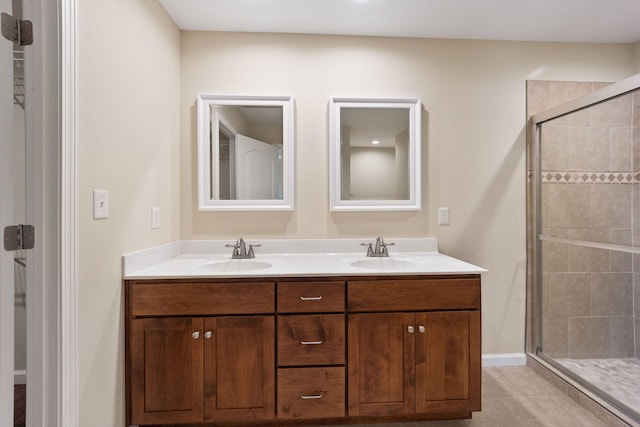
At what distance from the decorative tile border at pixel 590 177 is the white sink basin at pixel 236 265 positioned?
202 cm

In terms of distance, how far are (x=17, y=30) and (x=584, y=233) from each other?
120 inches

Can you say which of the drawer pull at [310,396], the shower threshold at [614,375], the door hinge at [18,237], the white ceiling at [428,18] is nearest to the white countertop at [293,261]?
the door hinge at [18,237]

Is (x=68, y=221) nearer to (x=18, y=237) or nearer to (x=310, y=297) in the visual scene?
(x=18, y=237)

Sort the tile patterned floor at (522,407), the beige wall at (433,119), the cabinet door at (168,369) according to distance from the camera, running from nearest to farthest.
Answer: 1. the cabinet door at (168,369)
2. the tile patterned floor at (522,407)
3. the beige wall at (433,119)

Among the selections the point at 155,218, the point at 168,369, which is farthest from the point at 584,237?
the point at 155,218

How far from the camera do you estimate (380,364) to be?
150 cm

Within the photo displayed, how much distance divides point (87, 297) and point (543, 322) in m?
2.69

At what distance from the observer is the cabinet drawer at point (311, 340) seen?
148 centimetres

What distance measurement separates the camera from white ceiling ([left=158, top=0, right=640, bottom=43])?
1.77 m

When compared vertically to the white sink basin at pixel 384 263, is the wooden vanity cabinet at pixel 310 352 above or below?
below

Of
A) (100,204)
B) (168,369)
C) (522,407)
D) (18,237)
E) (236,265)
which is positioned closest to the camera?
(18,237)

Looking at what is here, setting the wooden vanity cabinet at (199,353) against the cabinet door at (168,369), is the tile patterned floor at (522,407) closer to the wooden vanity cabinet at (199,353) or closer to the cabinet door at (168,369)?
the wooden vanity cabinet at (199,353)

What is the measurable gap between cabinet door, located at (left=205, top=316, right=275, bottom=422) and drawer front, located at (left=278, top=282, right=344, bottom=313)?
15cm

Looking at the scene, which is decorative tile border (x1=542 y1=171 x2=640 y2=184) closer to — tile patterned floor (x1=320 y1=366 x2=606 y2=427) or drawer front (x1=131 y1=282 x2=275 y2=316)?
tile patterned floor (x1=320 y1=366 x2=606 y2=427)
